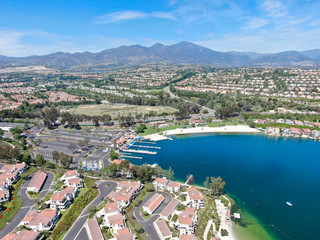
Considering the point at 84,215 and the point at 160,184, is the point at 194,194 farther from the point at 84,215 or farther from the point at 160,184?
the point at 84,215

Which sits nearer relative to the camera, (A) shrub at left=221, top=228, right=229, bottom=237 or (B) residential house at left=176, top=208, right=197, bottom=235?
(B) residential house at left=176, top=208, right=197, bottom=235

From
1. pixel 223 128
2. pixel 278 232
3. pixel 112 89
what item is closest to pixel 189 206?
pixel 278 232

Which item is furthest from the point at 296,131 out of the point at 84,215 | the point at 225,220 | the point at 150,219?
the point at 84,215

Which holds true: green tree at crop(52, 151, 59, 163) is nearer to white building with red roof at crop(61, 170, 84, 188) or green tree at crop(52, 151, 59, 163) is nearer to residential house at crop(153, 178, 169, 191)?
white building with red roof at crop(61, 170, 84, 188)

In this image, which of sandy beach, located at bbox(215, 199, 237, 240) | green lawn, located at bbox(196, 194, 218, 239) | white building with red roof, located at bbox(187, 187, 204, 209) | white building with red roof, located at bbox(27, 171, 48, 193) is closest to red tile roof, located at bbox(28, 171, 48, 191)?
white building with red roof, located at bbox(27, 171, 48, 193)

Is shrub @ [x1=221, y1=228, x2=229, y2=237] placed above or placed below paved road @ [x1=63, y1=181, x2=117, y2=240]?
below

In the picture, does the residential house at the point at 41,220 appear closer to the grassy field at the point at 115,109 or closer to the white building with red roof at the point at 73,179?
the white building with red roof at the point at 73,179
